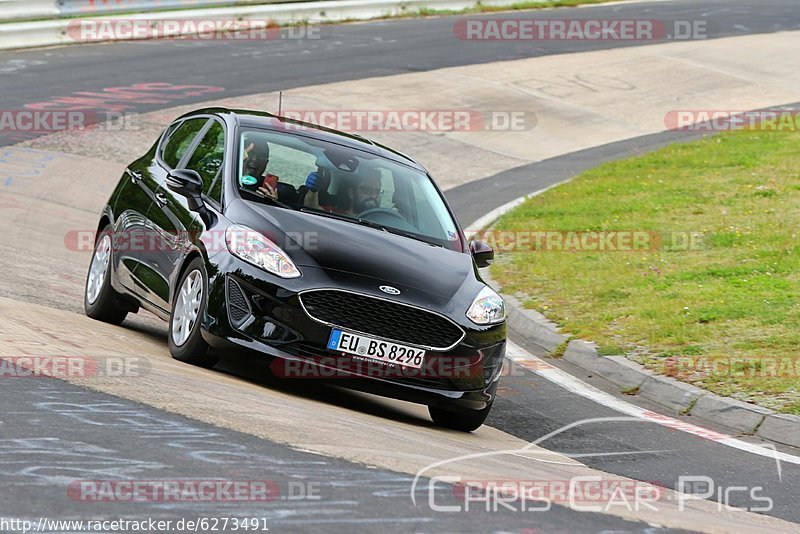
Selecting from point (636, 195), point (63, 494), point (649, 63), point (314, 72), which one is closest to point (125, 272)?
point (63, 494)

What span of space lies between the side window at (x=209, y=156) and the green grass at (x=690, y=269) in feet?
11.3

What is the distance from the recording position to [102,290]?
32.7 ft

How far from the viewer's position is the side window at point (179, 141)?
980 centimetres

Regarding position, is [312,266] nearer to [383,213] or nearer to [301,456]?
[383,213]

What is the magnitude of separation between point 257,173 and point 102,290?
1.90 m

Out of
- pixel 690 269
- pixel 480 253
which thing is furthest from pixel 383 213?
pixel 690 269

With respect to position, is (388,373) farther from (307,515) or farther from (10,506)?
(10,506)

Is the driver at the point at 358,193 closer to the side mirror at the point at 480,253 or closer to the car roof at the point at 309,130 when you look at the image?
the car roof at the point at 309,130

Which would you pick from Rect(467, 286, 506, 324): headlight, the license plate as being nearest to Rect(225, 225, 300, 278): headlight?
the license plate

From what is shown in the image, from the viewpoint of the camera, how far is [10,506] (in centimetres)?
481

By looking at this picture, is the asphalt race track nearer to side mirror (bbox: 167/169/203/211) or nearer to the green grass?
the green grass

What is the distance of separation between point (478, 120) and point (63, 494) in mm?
18986

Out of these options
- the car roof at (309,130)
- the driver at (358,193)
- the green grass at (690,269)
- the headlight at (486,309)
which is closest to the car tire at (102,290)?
the car roof at (309,130)

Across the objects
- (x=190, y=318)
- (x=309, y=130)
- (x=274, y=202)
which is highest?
(x=309, y=130)
